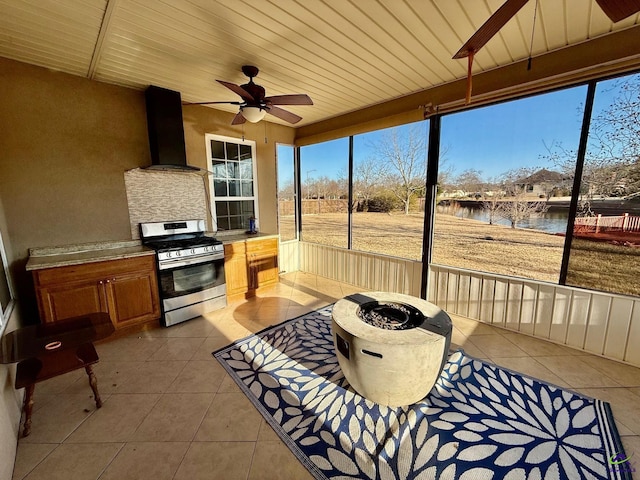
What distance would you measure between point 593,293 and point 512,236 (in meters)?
2.96

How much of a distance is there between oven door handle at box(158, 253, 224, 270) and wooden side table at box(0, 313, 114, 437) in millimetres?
967

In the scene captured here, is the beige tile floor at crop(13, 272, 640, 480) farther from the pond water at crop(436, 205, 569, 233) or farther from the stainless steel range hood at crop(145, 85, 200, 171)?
the stainless steel range hood at crop(145, 85, 200, 171)

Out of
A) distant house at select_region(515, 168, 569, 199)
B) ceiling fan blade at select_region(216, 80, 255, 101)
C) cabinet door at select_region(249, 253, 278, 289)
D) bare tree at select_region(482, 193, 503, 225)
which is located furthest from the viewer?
bare tree at select_region(482, 193, 503, 225)

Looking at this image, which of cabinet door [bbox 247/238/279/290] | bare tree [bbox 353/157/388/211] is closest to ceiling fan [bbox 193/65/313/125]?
cabinet door [bbox 247/238/279/290]

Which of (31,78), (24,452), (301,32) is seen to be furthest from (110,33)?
(24,452)

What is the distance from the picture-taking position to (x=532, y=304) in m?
2.52

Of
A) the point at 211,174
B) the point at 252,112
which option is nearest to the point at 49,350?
the point at 252,112

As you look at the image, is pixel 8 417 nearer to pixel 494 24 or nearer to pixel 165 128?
pixel 165 128

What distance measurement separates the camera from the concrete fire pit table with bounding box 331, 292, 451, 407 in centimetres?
152

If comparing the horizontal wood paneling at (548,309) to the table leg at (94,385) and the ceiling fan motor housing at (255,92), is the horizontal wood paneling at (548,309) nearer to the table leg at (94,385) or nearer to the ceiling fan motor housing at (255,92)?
the ceiling fan motor housing at (255,92)

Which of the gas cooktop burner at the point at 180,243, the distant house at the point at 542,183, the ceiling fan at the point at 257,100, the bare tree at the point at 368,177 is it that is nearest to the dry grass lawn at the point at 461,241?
the bare tree at the point at 368,177

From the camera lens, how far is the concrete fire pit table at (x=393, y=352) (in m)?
1.52

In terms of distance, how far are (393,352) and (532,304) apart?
78.2 inches

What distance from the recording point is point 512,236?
4.78 m
